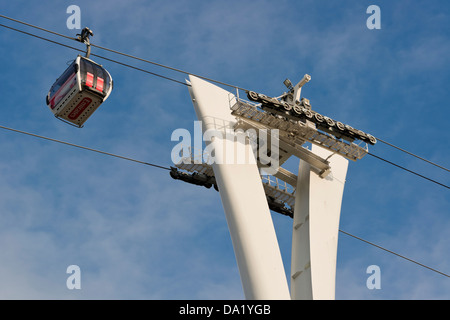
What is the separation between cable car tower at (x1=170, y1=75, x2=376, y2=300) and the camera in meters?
25.0

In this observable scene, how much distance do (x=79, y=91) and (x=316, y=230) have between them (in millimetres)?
8627

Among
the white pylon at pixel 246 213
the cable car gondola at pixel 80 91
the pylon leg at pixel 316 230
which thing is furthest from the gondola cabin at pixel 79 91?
the pylon leg at pixel 316 230

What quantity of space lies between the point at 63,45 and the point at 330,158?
33.0 ft

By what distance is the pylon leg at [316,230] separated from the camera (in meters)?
26.1

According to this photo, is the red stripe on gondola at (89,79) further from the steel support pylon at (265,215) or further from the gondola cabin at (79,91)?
the steel support pylon at (265,215)

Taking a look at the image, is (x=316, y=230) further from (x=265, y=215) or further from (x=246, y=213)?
(x=246, y=213)

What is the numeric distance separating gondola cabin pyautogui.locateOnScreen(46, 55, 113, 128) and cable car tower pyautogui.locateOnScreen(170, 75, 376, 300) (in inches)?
137

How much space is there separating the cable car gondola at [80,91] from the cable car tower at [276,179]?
11.5ft

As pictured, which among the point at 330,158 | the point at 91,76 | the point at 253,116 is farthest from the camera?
the point at 330,158

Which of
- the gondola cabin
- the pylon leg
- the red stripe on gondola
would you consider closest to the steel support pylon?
the pylon leg
